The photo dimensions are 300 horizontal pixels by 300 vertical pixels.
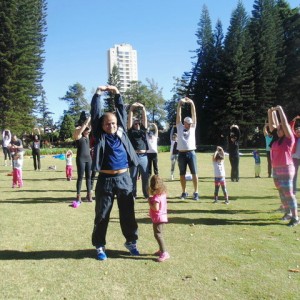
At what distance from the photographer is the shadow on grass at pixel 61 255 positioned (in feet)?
16.1

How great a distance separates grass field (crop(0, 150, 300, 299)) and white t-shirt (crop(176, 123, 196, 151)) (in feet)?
4.79

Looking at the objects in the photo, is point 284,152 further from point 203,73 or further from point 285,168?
point 203,73

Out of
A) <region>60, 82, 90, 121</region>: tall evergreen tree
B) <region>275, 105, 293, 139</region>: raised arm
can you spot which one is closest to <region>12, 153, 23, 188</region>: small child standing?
<region>275, 105, 293, 139</region>: raised arm

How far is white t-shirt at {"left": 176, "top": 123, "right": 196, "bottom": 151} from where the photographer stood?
8.80 meters

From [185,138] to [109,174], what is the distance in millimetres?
4201

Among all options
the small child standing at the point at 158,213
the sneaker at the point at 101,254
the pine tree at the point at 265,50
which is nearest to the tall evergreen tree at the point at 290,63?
the pine tree at the point at 265,50

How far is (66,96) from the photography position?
85.6m

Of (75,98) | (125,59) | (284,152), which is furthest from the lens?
(125,59)

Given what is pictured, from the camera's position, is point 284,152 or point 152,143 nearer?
point 284,152

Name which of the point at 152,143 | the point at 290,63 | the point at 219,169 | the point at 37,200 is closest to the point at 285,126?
the point at 219,169

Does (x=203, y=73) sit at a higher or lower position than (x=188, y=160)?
higher

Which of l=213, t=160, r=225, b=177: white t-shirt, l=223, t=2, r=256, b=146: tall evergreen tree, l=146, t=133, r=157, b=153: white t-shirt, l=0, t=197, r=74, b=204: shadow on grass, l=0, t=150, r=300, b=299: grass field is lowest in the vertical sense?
l=0, t=150, r=300, b=299: grass field

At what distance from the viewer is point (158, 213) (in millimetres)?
4867

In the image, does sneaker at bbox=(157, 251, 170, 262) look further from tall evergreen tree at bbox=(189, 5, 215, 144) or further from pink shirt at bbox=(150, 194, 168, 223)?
tall evergreen tree at bbox=(189, 5, 215, 144)
